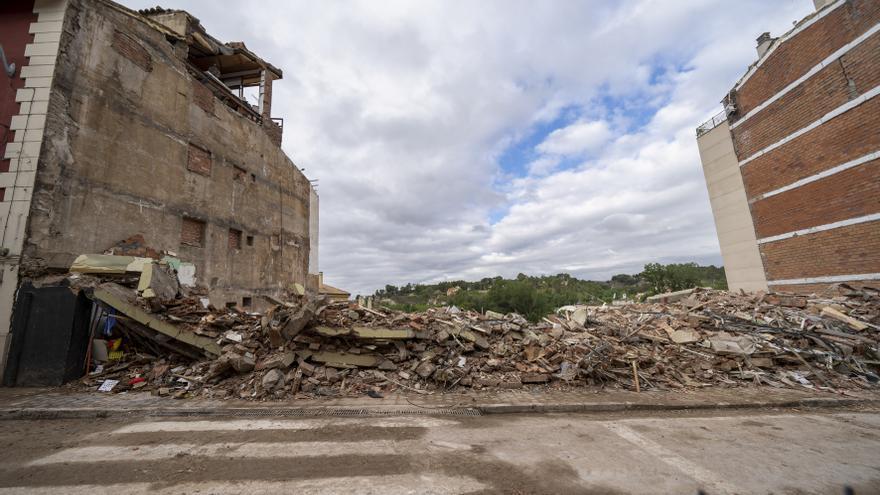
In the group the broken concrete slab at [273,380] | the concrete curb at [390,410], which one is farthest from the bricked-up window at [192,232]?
the broken concrete slab at [273,380]

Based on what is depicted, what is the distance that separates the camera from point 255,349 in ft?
25.3

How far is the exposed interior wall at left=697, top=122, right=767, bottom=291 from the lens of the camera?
56.0ft

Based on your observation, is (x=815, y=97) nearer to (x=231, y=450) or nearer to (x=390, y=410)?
(x=390, y=410)

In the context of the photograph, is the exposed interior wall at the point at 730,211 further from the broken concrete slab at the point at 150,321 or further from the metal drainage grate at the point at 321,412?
the broken concrete slab at the point at 150,321

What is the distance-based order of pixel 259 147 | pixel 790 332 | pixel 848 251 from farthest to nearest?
1. pixel 259 147
2. pixel 848 251
3. pixel 790 332

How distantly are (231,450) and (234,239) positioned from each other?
40.6ft

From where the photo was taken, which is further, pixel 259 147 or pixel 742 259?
pixel 742 259

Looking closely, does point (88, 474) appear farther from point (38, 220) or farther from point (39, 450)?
point (38, 220)

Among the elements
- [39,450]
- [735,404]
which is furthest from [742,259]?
[39,450]

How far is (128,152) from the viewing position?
1019cm

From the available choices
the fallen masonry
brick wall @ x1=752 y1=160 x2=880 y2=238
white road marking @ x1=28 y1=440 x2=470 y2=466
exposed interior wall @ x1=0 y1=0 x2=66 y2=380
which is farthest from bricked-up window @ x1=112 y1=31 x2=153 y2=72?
brick wall @ x1=752 y1=160 x2=880 y2=238

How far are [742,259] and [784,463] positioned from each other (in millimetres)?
18636

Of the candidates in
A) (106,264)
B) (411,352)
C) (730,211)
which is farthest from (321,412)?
(730,211)

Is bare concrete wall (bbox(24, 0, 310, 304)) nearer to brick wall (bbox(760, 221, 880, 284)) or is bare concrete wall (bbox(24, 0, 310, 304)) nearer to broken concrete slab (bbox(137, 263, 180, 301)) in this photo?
broken concrete slab (bbox(137, 263, 180, 301))
